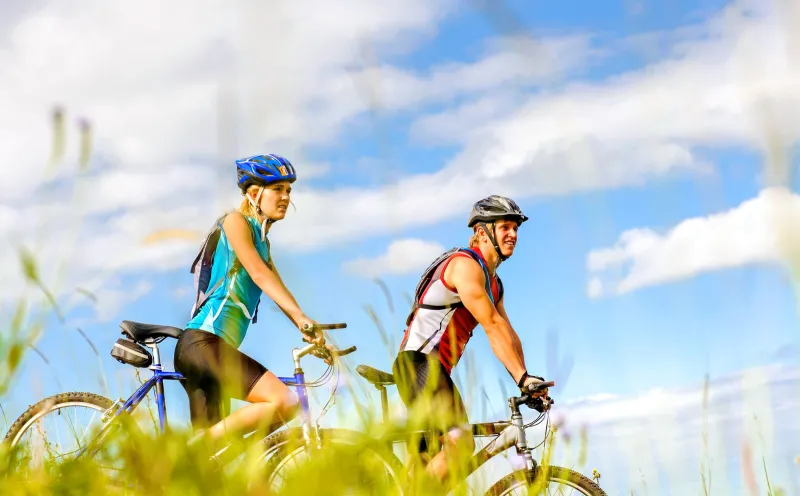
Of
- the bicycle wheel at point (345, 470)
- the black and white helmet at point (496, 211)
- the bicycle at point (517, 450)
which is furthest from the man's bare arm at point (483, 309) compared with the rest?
the bicycle wheel at point (345, 470)

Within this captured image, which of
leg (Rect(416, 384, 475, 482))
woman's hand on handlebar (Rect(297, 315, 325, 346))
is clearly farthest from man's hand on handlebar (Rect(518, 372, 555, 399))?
woman's hand on handlebar (Rect(297, 315, 325, 346))

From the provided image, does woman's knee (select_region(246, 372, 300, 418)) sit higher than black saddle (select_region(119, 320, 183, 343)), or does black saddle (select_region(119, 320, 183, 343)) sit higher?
black saddle (select_region(119, 320, 183, 343))

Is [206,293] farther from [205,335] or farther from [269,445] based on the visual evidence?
[269,445]

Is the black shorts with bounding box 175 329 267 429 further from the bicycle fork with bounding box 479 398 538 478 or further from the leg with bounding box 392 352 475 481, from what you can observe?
the bicycle fork with bounding box 479 398 538 478

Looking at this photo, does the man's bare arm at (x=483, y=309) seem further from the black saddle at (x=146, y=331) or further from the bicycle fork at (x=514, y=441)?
the black saddle at (x=146, y=331)

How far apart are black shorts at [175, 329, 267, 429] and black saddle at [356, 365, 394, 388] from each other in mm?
591

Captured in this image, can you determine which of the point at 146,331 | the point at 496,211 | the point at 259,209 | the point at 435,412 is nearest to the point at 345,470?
the point at 435,412

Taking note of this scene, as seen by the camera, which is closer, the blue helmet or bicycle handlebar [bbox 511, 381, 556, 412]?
bicycle handlebar [bbox 511, 381, 556, 412]

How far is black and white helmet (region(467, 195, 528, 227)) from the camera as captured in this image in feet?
18.8

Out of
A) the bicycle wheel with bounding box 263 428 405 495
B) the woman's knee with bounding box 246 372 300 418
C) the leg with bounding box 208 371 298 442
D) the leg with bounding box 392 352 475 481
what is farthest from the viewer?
the woman's knee with bounding box 246 372 300 418

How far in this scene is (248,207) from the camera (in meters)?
5.55

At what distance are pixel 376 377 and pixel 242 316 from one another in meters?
0.88

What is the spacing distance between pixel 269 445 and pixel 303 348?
62 cm

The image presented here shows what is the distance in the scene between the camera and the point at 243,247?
5180 mm
